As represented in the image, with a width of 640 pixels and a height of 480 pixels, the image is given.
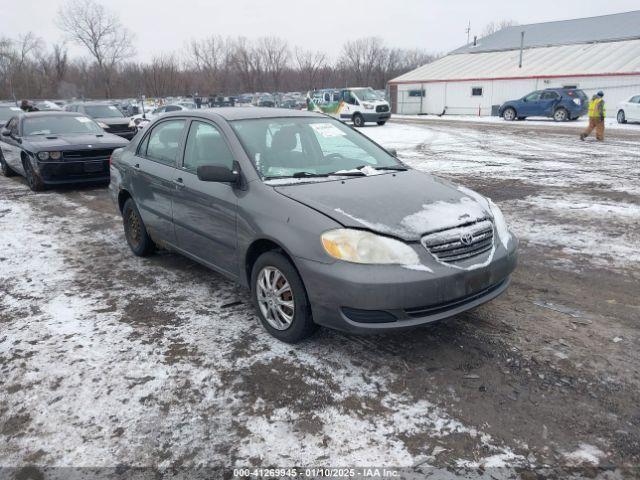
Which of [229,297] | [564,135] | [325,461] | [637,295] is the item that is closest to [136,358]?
[229,297]

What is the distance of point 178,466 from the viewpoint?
249cm

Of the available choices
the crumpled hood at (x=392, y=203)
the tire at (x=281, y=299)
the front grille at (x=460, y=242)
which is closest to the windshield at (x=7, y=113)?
the tire at (x=281, y=299)

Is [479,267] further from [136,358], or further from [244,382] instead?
[136,358]

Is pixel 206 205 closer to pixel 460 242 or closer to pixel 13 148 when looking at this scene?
pixel 460 242

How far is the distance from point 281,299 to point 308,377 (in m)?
0.63

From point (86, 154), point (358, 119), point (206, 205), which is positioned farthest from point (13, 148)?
point (358, 119)

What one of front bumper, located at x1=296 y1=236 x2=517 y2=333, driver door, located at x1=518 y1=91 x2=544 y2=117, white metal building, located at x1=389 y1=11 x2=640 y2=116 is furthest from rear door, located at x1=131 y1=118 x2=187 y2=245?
white metal building, located at x1=389 y1=11 x2=640 y2=116

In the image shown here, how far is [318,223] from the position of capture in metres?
3.26

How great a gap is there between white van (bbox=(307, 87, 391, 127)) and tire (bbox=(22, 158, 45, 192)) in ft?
60.3

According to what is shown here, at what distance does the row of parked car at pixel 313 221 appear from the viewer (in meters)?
3.13

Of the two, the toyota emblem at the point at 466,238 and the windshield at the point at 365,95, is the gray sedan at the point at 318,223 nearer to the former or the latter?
the toyota emblem at the point at 466,238

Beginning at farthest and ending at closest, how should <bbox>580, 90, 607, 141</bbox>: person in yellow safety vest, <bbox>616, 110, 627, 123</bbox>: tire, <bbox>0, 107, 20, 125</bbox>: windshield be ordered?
<bbox>616, 110, 627, 123</bbox>: tire
<bbox>580, 90, 607, 141</bbox>: person in yellow safety vest
<bbox>0, 107, 20, 125</bbox>: windshield

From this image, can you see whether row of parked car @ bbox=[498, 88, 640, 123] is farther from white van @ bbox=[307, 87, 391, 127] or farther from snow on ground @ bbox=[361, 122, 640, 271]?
white van @ bbox=[307, 87, 391, 127]

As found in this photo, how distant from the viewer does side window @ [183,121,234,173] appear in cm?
414
